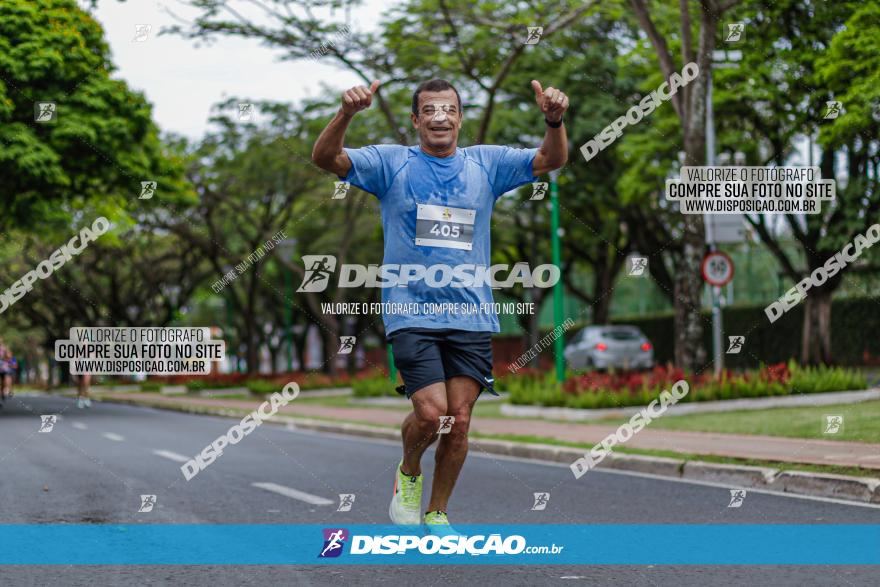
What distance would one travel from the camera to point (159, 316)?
5506 centimetres

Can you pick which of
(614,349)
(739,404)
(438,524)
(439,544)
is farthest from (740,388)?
(614,349)

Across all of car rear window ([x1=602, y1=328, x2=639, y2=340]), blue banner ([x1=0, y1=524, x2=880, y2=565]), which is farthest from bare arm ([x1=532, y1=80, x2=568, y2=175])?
car rear window ([x1=602, y1=328, x2=639, y2=340])

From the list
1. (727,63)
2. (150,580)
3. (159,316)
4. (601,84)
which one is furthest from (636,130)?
(159,316)

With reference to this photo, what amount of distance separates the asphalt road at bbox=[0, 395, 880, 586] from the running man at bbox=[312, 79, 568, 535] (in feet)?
2.53

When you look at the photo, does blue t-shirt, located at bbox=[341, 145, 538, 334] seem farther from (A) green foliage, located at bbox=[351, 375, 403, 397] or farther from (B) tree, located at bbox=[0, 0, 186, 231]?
(A) green foliage, located at bbox=[351, 375, 403, 397]

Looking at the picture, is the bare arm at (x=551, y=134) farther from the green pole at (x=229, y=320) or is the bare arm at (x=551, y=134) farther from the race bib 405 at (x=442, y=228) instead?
the green pole at (x=229, y=320)

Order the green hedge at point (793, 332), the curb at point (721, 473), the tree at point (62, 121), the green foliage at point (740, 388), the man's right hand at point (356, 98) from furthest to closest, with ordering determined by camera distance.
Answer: the green hedge at point (793, 332), the tree at point (62, 121), the green foliage at point (740, 388), the curb at point (721, 473), the man's right hand at point (356, 98)

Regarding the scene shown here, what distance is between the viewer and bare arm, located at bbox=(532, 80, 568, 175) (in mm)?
4969

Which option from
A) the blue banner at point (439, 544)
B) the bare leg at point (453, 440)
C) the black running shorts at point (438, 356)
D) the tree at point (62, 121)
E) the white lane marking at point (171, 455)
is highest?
the tree at point (62, 121)

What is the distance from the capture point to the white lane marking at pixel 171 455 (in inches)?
476

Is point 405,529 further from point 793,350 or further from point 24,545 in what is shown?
point 793,350

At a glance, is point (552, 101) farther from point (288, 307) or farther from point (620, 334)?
point (288, 307)

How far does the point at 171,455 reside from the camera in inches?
501

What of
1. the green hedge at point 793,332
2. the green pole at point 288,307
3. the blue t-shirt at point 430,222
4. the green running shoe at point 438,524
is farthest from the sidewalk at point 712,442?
the green pole at point 288,307
